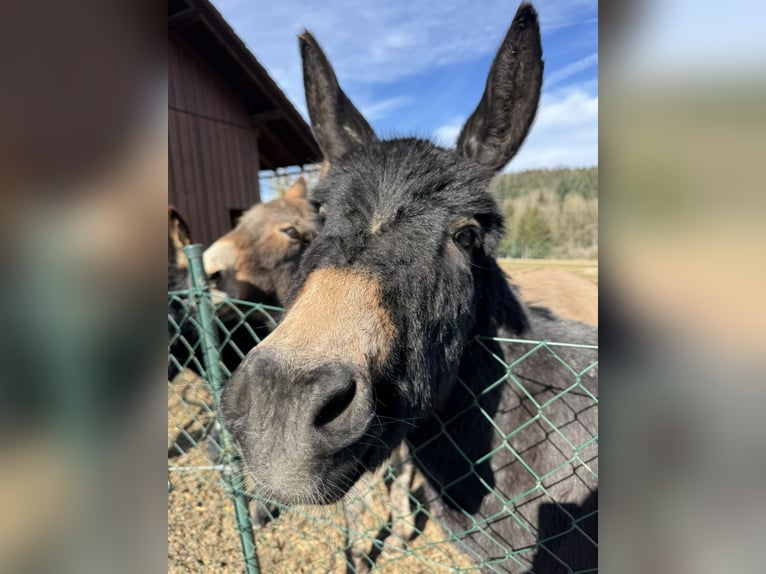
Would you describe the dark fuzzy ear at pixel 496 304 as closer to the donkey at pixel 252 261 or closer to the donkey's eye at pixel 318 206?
the donkey's eye at pixel 318 206

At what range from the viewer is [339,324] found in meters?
→ 1.43

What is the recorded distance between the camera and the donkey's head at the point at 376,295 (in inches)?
53.1

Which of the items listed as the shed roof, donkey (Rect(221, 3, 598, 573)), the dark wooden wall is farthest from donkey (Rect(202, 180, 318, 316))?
the dark wooden wall

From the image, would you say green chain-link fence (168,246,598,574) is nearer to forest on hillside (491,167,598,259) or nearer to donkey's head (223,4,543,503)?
donkey's head (223,4,543,503)

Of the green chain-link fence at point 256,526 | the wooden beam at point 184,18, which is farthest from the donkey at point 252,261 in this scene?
the wooden beam at point 184,18

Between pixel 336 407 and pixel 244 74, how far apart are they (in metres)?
12.0

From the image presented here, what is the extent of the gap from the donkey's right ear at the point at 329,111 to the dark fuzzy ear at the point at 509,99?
2.24ft

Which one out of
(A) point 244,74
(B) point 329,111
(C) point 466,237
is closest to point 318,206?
(B) point 329,111

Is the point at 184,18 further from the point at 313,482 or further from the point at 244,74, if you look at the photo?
the point at 313,482
